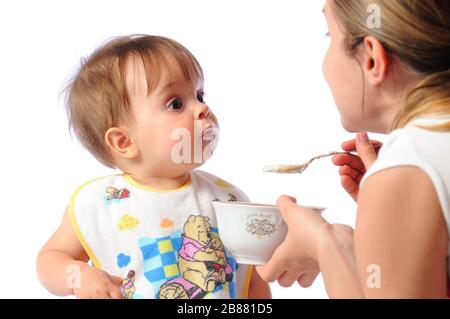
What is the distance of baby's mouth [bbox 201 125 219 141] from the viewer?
158cm

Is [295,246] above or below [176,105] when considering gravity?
below

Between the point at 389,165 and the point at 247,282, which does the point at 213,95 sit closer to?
the point at 247,282

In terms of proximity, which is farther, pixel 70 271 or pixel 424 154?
pixel 70 271

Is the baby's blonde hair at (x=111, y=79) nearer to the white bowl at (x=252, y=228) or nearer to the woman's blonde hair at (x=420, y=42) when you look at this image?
the white bowl at (x=252, y=228)

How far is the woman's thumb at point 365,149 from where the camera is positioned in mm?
1621

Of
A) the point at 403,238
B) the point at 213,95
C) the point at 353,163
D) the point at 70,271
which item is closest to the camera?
the point at 403,238

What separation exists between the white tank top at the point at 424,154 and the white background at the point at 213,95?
42.3 inches

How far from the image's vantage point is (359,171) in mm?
1698

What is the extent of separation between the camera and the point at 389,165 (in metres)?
1.15

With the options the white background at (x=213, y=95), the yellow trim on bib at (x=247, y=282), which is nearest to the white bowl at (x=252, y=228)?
the yellow trim on bib at (x=247, y=282)

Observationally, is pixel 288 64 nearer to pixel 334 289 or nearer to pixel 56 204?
pixel 56 204

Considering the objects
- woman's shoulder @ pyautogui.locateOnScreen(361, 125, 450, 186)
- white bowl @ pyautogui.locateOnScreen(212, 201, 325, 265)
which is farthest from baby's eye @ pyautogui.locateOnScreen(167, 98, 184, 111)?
woman's shoulder @ pyautogui.locateOnScreen(361, 125, 450, 186)

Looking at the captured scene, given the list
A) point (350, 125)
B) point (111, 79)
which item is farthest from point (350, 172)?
point (111, 79)

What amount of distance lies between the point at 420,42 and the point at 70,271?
0.84m
